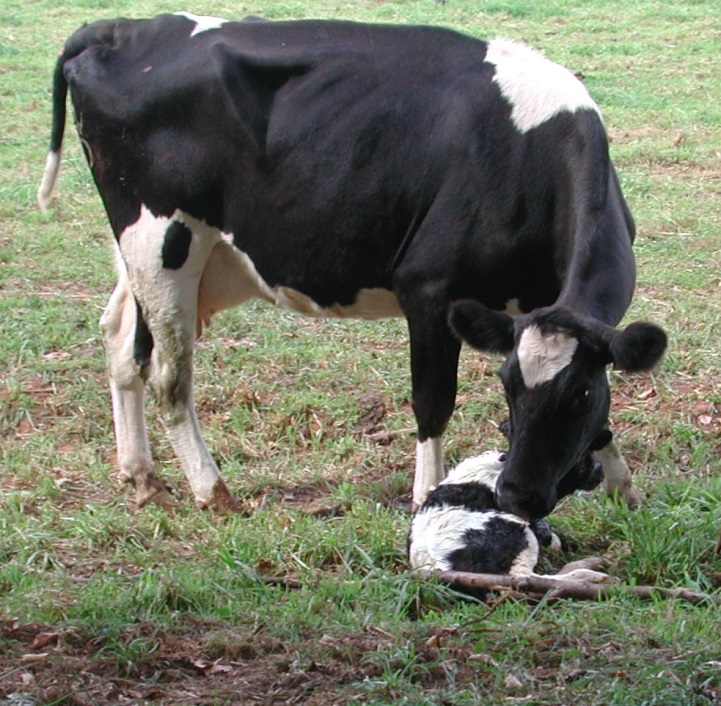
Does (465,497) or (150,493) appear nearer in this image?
(465,497)

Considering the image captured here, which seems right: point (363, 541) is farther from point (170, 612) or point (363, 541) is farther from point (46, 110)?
point (46, 110)

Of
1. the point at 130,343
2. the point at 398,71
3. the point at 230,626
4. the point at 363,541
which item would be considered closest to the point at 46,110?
the point at 130,343

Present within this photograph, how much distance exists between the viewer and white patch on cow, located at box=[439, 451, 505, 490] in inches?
202

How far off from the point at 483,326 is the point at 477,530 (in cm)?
78

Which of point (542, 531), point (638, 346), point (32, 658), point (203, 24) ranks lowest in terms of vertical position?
point (542, 531)

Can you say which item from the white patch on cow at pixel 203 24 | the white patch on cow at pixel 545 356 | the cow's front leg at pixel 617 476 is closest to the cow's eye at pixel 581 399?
the white patch on cow at pixel 545 356

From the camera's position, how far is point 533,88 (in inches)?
221

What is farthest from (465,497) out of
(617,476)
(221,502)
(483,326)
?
(221,502)

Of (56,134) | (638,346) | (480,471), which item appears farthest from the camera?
(56,134)

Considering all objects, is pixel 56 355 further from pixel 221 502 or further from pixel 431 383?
pixel 431 383

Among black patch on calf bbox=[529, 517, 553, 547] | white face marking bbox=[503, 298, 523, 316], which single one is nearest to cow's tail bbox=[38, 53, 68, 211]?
white face marking bbox=[503, 298, 523, 316]

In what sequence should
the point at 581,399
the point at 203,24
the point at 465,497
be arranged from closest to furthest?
the point at 581,399
the point at 465,497
the point at 203,24

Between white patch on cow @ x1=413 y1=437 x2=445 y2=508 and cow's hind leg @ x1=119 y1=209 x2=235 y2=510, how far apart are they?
0.93m

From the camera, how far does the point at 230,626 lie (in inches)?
169
